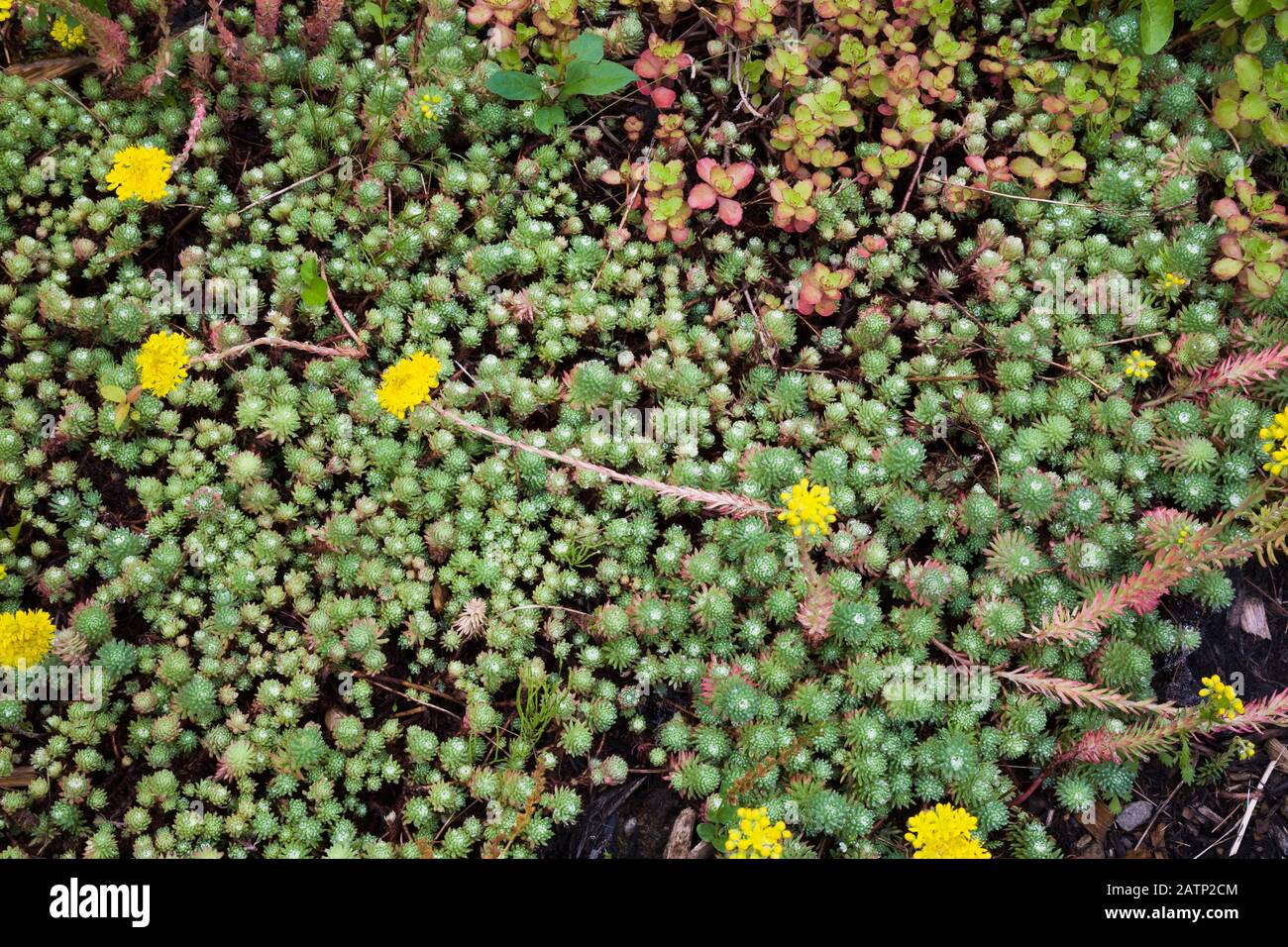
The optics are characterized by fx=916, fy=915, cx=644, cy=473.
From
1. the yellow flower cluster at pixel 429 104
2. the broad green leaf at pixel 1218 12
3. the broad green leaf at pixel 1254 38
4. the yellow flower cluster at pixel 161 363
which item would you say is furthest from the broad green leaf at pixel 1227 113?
the yellow flower cluster at pixel 161 363

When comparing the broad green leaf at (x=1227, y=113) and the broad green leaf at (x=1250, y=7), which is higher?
the broad green leaf at (x=1250, y=7)

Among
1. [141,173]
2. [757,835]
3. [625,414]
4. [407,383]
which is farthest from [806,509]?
[141,173]

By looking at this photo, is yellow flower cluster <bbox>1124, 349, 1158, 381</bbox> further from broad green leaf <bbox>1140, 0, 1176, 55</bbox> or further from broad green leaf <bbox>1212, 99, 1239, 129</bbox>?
broad green leaf <bbox>1140, 0, 1176, 55</bbox>

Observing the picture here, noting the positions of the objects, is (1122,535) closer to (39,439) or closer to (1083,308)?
(1083,308)

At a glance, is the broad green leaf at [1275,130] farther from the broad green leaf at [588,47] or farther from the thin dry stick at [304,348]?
the thin dry stick at [304,348]

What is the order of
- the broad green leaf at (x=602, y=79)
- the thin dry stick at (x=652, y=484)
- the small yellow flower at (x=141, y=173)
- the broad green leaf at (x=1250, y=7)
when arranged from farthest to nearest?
1. the broad green leaf at (x=602, y=79)
2. the broad green leaf at (x=1250, y=7)
3. the small yellow flower at (x=141, y=173)
4. the thin dry stick at (x=652, y=484)
